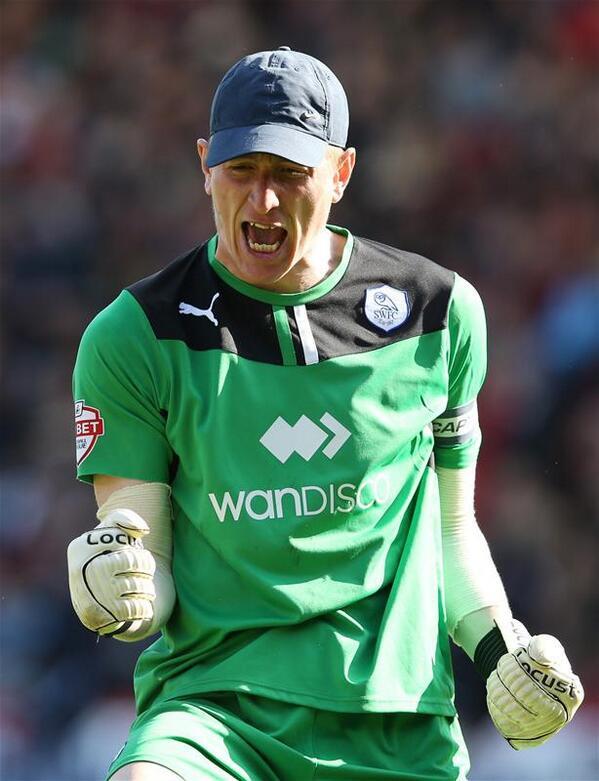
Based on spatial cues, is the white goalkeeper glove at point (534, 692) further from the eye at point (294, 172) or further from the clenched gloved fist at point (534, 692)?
the eye at point (294, 172)

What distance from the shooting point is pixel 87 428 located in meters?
3.32

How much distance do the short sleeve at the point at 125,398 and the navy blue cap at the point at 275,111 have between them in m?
0.39

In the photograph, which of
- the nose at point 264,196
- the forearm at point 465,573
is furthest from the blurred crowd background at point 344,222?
the nose at point 264,196

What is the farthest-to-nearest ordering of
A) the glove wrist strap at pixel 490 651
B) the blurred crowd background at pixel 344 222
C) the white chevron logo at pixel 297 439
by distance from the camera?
the blurred crowd background at pixel 344 222 < the glove wrist strap at pixel 490 651 < the white chevron logo at pixel 297 439

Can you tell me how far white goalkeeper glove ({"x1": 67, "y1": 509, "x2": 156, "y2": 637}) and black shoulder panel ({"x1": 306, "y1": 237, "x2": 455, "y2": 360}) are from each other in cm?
57

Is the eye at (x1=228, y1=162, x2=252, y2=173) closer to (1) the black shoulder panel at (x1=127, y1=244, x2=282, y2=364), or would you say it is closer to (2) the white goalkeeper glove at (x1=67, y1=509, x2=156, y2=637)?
(1) the black shoulder panel at (x1=127, y1=244, x2=282, y2=364)

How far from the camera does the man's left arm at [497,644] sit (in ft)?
10.3

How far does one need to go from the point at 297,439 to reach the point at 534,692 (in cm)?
69

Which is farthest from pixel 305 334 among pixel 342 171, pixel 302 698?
pixel 302 698

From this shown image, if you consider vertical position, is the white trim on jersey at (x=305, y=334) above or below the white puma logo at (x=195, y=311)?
below

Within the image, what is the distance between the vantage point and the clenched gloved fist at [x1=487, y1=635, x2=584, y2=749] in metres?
3.15

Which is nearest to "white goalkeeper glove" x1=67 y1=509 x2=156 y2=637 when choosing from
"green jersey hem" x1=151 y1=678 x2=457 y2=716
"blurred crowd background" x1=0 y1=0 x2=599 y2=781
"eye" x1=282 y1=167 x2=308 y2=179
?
"green jersey hem" x1=151 y1=678 x2=457 y2=716

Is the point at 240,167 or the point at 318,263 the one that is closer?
the point at 240,167

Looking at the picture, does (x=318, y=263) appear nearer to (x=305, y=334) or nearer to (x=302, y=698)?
(x=305, y=334)
